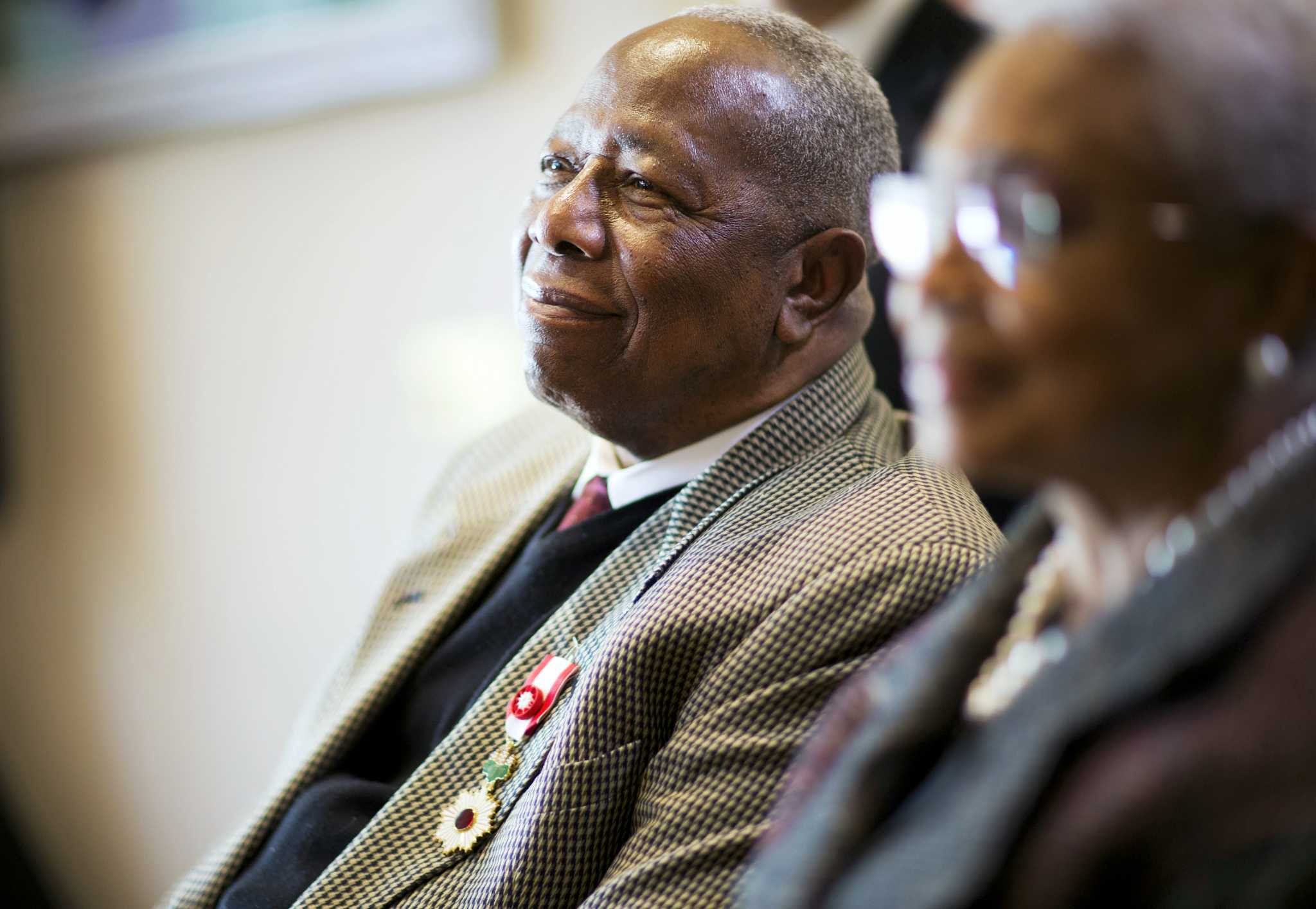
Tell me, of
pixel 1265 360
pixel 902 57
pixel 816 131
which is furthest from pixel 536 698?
pixel 902 57

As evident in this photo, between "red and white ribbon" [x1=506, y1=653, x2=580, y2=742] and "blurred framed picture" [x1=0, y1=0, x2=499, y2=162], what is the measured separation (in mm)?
1166

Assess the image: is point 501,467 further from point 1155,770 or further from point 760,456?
point 1155,770

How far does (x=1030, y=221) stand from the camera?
0.67 meters

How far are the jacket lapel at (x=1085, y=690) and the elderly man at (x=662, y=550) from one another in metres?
0.32

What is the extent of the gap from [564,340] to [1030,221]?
639mm

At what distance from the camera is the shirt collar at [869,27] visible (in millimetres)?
1581

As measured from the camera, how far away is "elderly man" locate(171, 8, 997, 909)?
1.03 meters

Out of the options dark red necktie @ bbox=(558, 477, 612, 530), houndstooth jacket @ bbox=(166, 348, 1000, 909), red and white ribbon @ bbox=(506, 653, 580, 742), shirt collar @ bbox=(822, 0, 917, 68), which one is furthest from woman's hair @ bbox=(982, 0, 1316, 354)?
shirt collar @ bbox=(822, 0, 917, 68)

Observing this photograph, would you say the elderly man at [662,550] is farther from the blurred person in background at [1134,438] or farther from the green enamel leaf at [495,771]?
the blurred person in background at [1134,438]

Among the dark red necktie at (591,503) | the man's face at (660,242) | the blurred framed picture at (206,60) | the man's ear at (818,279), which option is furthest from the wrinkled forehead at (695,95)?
the blurred framed picture at (206,60)

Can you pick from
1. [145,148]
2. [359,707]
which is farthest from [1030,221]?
[145,148]

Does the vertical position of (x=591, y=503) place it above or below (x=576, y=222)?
below

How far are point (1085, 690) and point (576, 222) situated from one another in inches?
29.5

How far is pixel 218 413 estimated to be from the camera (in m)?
2.38
